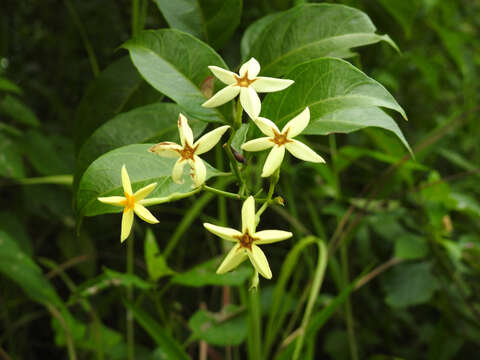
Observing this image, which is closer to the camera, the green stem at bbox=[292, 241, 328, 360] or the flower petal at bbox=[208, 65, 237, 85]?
the flower petal at bbox=[208, 65, 237, 85]

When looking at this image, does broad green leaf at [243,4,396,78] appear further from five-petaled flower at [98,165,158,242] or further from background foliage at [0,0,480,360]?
five-petaled flower at [98,165,158,242]

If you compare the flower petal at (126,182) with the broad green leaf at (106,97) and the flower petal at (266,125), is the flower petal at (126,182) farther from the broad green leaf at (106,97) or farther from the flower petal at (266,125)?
the broad green leaf at (106,97)

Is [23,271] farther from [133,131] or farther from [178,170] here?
[178,170]

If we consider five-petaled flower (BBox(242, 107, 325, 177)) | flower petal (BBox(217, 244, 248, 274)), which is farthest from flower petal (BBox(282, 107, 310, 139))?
flower petal (BBox(217, 244, 248, 274))

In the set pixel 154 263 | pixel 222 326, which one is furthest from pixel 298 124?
pixel 222 326

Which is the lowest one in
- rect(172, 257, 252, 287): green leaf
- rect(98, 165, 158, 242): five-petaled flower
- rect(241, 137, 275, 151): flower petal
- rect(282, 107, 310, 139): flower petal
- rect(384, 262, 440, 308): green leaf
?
rect(384, 262, 440, 308): green leaf

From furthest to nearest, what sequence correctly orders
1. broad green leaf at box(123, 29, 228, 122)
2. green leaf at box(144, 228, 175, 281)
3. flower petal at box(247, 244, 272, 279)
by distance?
green leaf at box(144, 228, 175, 281) → broad green leaf at box(123, 29, 228, 122) → flower petal at box(247, 244, 272, 279)

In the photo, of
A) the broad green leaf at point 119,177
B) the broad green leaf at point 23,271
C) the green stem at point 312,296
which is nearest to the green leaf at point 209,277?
the green stem at point 312,296
